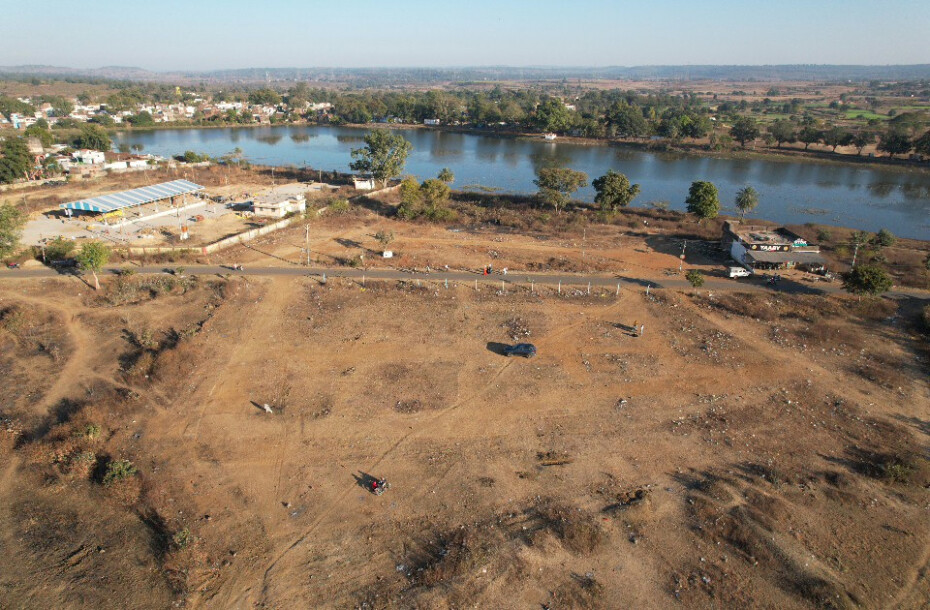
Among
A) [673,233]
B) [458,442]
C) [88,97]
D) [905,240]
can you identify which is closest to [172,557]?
[458,442]

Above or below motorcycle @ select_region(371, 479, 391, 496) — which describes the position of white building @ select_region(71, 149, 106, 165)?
above

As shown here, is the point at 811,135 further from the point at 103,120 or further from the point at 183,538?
the point at 103,120

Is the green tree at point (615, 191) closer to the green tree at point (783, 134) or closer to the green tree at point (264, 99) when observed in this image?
the green tree at point (783, 134)

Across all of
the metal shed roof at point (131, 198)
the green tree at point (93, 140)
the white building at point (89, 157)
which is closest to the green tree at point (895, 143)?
the metal shed roof at point (131, 198)

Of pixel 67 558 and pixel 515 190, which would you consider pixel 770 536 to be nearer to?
pixel 67 558

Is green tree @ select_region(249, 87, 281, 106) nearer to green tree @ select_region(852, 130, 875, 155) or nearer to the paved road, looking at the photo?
the paved road

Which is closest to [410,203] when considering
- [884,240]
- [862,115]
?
[884,240]

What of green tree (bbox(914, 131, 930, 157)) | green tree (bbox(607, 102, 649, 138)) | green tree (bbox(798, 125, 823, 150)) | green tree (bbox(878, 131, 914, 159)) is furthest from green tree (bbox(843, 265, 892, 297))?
green tree (bbox(607, 102, 649, 138))
